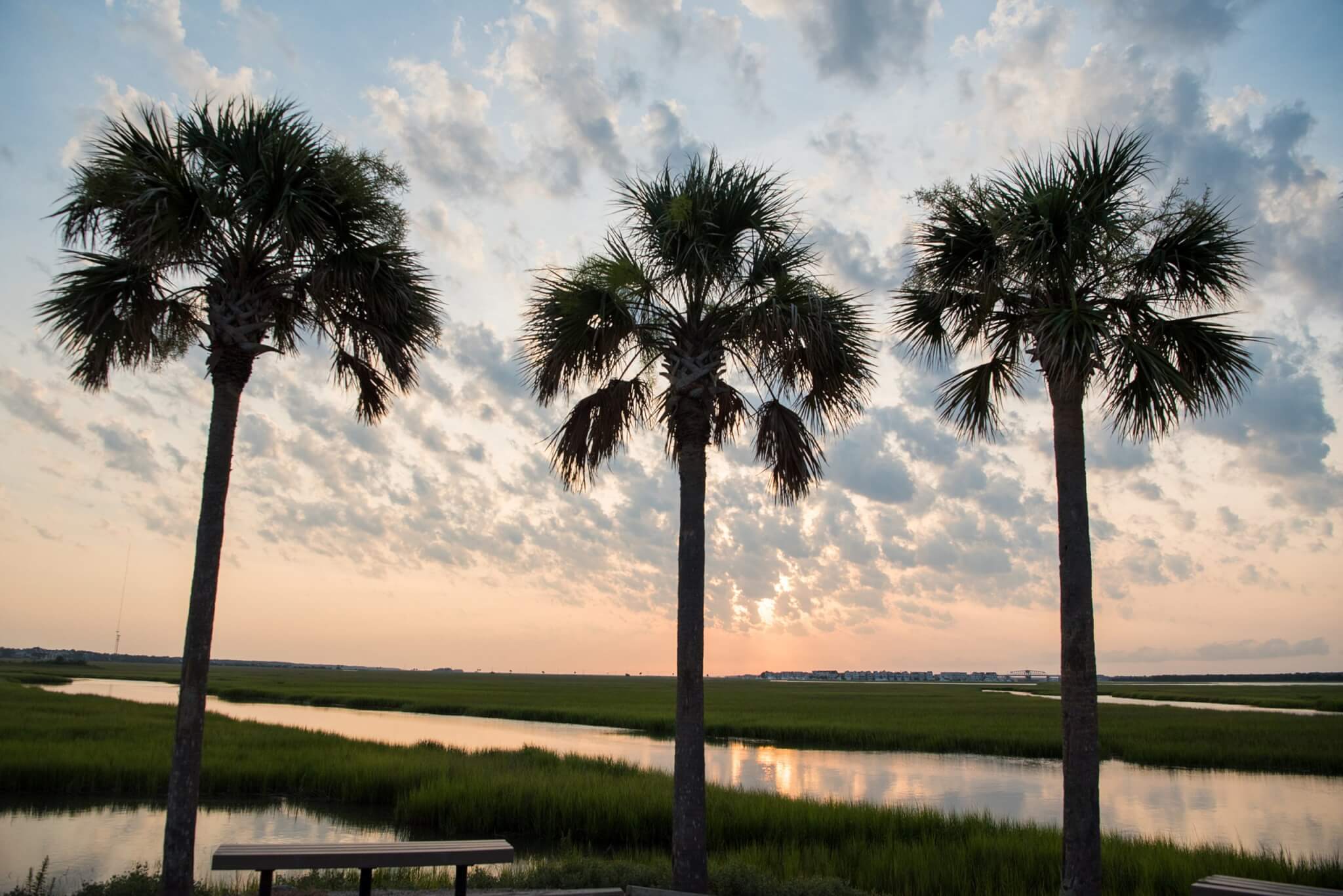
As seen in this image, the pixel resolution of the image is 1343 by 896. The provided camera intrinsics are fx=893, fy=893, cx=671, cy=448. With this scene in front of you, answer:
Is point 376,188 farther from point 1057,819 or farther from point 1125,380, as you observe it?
point 1057,819

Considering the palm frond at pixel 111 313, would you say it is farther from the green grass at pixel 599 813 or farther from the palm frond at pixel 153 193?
the green grass at pixel 599 813

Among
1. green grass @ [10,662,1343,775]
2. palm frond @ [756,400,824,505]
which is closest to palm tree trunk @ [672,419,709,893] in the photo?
palm frond @ [756,400,824,505]

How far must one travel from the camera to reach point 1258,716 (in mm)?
54031

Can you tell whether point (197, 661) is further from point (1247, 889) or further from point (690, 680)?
point (1247, 889)

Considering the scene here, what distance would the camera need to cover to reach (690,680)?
10938 mm

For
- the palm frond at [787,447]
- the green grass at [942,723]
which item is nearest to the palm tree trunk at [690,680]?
the palm frond at [787,447]

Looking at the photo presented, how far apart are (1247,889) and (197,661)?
10.5 m

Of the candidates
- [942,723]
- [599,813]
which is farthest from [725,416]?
[942,723]

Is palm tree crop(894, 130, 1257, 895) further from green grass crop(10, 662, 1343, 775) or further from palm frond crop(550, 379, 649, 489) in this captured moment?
green grass crop(10, 662, 1343, 775)

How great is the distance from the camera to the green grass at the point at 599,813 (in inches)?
545

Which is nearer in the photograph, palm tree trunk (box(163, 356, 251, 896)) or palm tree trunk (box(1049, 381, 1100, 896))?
palm tree trunk (box(163, 356, 251, 896))

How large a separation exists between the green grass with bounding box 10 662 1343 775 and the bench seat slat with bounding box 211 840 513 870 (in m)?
33.1

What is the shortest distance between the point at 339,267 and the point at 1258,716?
6141cm

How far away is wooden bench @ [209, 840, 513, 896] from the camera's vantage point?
8070mm
